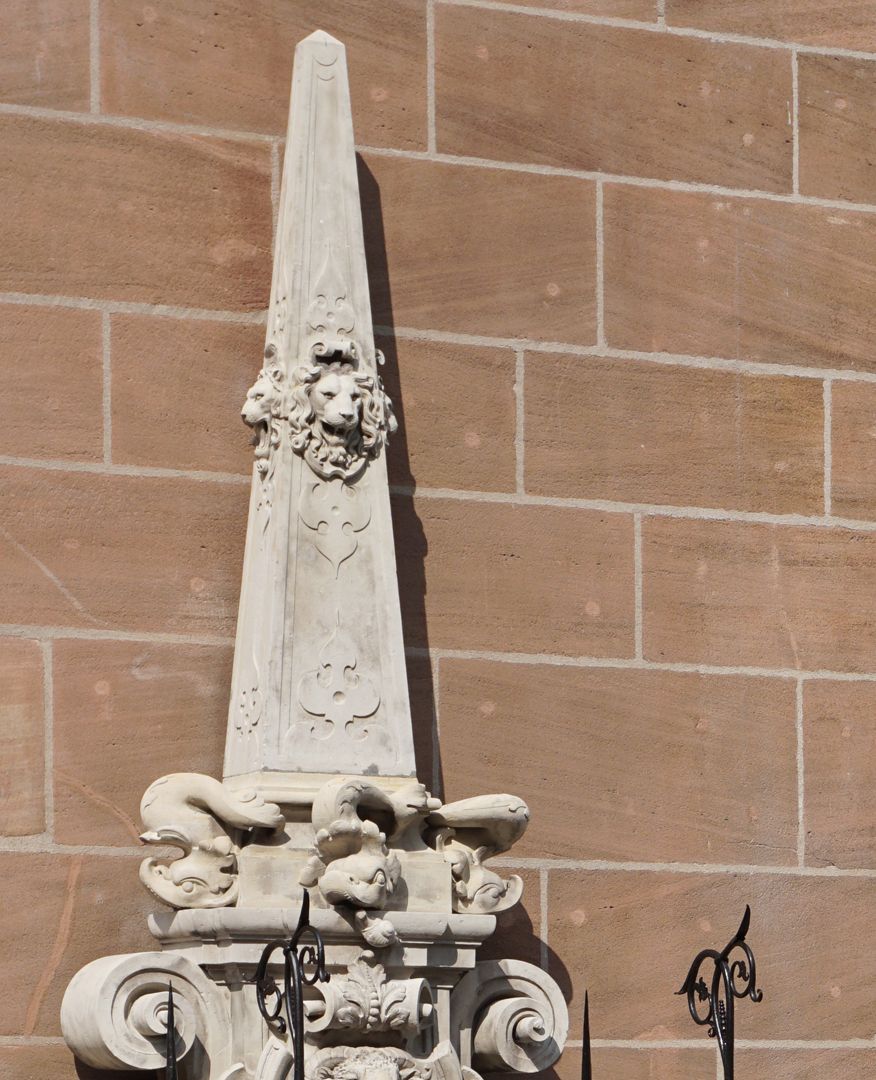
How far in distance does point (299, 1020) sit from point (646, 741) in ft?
4.61

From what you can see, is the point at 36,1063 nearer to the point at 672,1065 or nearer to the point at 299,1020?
the point at 299,1020

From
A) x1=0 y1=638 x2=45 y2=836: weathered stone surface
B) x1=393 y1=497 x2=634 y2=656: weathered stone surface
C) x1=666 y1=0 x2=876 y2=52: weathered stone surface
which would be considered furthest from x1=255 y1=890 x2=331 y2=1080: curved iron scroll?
x1=666 y1=0 x2=876 y2=52: weathered stone surface

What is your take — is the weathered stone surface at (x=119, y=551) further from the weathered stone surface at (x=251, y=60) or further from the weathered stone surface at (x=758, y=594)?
the weathered stone surface at (x=758, y=594)

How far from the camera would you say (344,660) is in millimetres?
5312

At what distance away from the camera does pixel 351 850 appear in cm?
512

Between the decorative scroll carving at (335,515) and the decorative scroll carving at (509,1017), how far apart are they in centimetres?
88

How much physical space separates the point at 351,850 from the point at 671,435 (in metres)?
1.43

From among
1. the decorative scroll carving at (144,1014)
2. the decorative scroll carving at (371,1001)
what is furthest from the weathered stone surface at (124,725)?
the decorative scroll carving at (371,1001)

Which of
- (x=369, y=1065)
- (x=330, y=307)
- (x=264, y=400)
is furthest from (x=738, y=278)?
(x=369, y=1065)

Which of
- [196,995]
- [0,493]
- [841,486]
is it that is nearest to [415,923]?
[196,995]

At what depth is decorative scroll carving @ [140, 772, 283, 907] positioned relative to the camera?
16.8 feet

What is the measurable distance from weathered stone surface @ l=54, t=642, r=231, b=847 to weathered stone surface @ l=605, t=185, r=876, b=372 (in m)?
1.28

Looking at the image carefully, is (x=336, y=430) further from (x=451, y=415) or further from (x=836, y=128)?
(x=836, y=128)

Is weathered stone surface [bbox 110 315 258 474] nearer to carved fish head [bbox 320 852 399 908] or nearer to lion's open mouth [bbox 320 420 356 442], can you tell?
lion's open mouth [bbox 320 420 356 442]
